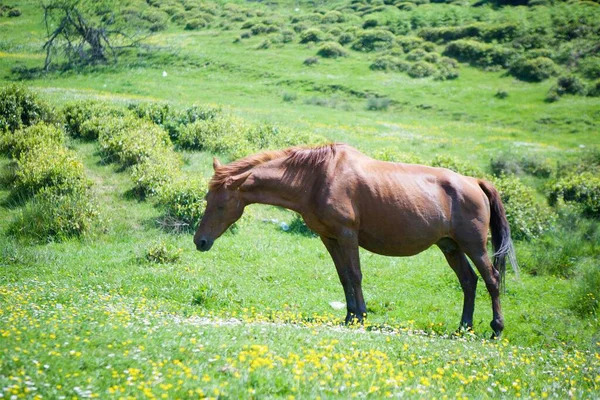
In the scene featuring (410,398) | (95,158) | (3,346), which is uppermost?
(3,346)

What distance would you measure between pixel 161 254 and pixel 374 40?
184ft

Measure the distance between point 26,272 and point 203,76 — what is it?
35.8 m

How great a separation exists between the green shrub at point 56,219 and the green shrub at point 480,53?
51.4 metres

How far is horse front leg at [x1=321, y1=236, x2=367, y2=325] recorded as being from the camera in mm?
9758

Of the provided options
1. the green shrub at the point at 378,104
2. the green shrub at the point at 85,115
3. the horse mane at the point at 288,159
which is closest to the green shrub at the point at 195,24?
the green shrub at the point at 378,104

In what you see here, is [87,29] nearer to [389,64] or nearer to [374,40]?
[389,64]

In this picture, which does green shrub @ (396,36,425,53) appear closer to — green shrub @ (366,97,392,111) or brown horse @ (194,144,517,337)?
green shrub @ (366,97,392,111)

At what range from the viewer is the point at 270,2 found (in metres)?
78.2

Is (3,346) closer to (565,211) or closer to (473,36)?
(565,211)

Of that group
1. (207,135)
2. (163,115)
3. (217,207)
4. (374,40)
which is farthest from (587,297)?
(374,40)

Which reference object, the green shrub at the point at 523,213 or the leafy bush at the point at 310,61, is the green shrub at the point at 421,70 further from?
the green shrub at the point at 523,213

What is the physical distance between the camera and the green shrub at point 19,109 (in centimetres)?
2272

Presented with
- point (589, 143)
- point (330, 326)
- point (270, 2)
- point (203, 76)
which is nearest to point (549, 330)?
point (330, 326)

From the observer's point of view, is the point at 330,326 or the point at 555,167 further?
the point at 555,167
